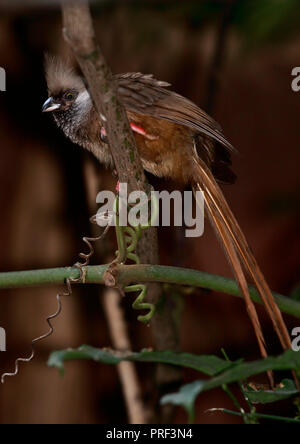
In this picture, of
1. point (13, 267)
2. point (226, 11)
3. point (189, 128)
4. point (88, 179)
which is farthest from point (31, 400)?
point (226, 11)

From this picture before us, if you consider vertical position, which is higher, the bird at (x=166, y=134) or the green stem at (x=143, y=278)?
the bird at (x=166, y=134)

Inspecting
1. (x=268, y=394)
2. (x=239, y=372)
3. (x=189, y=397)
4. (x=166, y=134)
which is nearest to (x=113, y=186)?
(x=166, y=134)

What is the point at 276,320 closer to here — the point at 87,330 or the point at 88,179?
the point at 88,179

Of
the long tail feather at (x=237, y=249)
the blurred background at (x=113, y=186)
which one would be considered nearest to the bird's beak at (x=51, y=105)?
the long tail feather at (x=237, y=249)

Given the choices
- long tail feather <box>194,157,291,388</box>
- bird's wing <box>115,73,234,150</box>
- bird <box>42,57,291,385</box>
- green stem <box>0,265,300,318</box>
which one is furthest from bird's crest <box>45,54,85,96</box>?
green stem <box>0,265,300,318</box>

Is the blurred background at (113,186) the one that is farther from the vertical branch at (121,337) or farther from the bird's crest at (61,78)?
the bird's crest at (61,78)

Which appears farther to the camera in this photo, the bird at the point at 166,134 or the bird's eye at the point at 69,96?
the bird's eye at the point at 69,96
